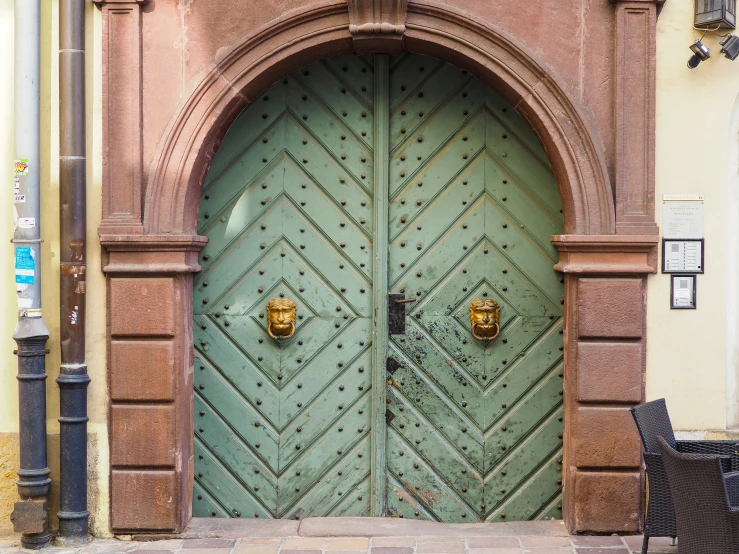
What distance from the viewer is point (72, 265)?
516 cm

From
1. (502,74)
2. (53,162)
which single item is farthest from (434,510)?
(53,162)

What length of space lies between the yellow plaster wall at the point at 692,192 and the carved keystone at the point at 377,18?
1355 mm

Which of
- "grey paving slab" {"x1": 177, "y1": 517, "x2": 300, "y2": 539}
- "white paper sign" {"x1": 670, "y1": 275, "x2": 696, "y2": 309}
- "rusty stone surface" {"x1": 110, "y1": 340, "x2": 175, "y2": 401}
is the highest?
"white paper sign" {"x1": 670, "y1": 275, "x2": 696, "y2": 309}

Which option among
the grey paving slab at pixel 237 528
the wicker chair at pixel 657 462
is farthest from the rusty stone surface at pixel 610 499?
the grey paving slab at pixel 237 528

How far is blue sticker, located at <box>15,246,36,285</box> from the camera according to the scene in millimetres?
5117

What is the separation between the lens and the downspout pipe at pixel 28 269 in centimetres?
511

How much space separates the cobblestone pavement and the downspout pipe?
1.07 feet

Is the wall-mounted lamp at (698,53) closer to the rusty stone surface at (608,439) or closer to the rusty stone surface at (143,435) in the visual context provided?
the rusty stone surface at (608,439)

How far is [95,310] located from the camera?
527 centimetres

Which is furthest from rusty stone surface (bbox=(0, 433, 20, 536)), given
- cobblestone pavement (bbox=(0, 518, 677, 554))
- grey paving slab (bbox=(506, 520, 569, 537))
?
grey paving slab (bbox=(506, 520, 569, 537))

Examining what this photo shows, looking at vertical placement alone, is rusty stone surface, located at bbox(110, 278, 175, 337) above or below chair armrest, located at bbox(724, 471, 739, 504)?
above

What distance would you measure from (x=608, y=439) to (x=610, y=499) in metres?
0.32

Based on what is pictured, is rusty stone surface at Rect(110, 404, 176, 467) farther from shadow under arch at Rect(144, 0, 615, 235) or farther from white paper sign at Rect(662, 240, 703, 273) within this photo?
white paper sign at Rect(662, 240, 703, 273)

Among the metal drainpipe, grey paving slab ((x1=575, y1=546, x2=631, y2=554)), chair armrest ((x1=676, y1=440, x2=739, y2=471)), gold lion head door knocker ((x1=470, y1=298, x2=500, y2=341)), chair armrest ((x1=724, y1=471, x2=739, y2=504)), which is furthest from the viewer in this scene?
gold lion head door knocker ((x1=470, y1=298, x2=500, y2=341))
